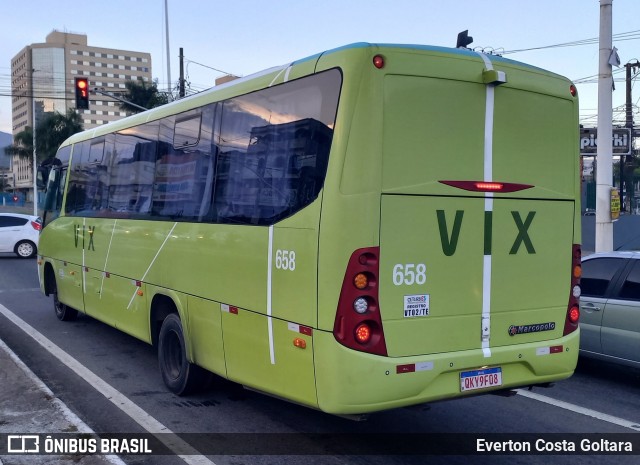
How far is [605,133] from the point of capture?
489 inches

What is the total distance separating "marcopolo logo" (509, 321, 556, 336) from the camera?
199 inches

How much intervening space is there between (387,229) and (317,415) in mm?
2537

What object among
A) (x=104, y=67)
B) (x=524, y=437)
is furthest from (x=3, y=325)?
(x=104, y=67)

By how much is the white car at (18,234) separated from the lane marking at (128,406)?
46.0ft

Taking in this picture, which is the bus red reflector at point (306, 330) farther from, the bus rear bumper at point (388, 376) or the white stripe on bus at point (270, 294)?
the white stripe on bus at point (270, 294)

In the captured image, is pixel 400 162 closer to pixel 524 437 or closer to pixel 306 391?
pixel 306 391

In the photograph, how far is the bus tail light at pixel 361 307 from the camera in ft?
14.4

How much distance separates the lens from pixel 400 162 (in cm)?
457

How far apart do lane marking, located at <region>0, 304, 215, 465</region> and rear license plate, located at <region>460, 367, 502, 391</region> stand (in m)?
2.01

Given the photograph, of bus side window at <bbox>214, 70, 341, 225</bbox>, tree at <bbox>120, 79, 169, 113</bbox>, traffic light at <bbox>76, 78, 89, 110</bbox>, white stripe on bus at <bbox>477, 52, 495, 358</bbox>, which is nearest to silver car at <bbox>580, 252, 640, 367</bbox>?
white stripe on bus at <bbox>477, 52, 495, 358</bbox>

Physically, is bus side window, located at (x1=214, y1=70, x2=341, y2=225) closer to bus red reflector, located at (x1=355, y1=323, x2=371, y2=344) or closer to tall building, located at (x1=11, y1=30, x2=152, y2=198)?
bus red reflector, located at (x1=355, y1=323, x2=371, y2=344)

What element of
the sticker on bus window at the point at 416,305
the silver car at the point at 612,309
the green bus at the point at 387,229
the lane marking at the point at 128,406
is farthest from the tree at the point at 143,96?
the sticker on bus window at the point at 416,305

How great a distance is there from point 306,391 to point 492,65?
2.81 metres

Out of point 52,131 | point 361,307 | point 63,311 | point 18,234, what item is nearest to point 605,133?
point 361,307
